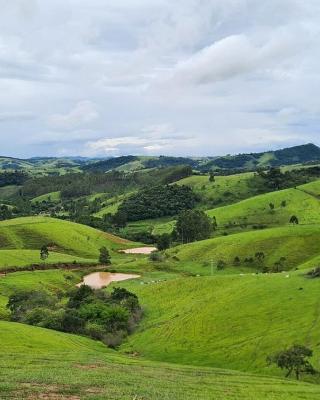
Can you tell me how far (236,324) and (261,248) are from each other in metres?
75.5

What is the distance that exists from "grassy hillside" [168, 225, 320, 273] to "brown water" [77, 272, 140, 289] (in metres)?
18.2

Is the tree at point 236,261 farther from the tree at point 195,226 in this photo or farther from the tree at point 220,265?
the tree at point 195,226

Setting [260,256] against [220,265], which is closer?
[220,265]

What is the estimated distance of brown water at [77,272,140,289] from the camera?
13662 cm

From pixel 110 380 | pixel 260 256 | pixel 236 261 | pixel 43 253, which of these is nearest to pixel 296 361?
pixel 110 380

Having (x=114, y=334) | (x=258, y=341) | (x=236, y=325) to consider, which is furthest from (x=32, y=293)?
(x=258, y=341)

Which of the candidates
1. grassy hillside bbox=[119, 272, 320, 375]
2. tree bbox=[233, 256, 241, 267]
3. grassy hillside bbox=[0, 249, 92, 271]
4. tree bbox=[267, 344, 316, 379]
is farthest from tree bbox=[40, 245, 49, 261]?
tree bbox=[267, 344, 316, 379]

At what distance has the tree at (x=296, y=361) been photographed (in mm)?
51562

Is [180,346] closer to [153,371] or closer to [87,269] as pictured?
[153,371]

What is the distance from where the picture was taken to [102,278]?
14250 cm

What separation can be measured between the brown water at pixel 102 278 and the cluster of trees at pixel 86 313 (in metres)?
31.9

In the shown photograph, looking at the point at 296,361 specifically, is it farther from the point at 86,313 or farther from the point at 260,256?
the point at 260,256

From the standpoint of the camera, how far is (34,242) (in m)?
196

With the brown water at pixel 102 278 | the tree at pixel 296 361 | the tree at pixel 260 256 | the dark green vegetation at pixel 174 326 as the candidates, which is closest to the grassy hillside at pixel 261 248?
the dark green vegetation at pixel 174 326
